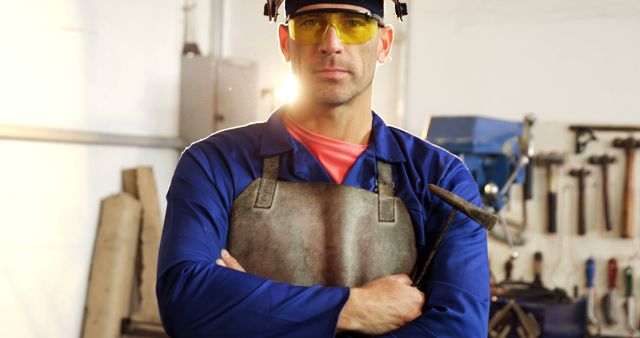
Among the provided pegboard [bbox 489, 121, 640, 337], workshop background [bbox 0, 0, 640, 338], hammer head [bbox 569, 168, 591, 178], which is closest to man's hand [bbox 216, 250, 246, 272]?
workshop background [bbox 0, 0, 640, 338]

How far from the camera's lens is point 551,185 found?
4.07 metres

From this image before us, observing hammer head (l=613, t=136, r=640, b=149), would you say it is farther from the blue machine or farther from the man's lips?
the man's lips

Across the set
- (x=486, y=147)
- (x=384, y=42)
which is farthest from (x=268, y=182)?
(x=486, y=147)

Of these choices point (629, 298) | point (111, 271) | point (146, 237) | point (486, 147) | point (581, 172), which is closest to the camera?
point (111, 271)

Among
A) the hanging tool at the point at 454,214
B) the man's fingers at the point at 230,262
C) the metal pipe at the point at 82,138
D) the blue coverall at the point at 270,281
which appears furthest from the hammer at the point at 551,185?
the man's fingers at the point at 230,262

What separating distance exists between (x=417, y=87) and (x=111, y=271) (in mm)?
2030

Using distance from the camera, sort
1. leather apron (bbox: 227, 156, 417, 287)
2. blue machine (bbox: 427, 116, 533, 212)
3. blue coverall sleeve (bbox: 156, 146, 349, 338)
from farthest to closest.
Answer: blue machine (bbox: 427, 116, 533, 212), leather apron (bbox: 227, 156, 417, 287), blue coverall sleeve (bbox: 156, 146, 349, 338)

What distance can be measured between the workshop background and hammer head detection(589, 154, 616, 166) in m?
0.05

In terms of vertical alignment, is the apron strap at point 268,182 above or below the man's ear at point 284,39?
below

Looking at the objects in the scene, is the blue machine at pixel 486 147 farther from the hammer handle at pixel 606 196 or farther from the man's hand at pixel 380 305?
the man's hand at pixel 380 305

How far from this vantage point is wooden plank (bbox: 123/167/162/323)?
137 inches

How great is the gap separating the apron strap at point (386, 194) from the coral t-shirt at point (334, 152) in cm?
6

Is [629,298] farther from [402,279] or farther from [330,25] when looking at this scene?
[330,25]

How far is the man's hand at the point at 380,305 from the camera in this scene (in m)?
1.29
